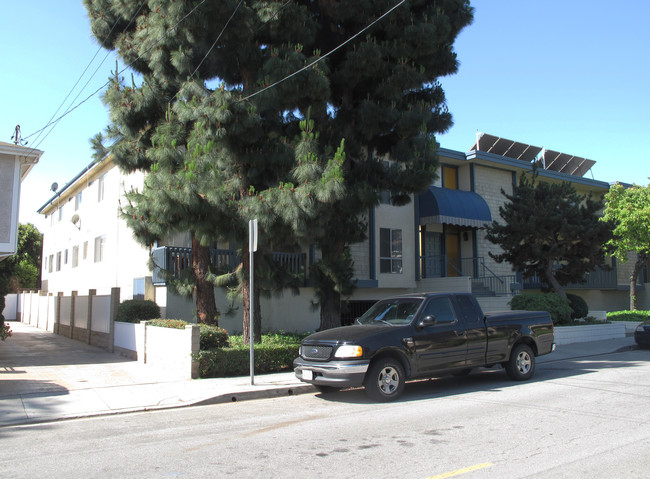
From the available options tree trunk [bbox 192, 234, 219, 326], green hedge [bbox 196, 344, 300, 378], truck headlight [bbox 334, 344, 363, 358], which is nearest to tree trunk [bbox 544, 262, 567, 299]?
green hedge [bbox 196, 344, 300, 378]

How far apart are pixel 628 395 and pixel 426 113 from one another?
7.28 metres

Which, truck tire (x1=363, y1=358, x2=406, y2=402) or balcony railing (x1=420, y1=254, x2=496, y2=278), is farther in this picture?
balcony railing (x1=420, y1=254, x2=496, y2=278)

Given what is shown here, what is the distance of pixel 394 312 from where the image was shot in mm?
9773

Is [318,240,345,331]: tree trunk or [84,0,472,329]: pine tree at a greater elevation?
[84,0,472,329]: pine tree

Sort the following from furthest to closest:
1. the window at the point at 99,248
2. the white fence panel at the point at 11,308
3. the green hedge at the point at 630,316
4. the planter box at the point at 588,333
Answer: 1. the white fence panel at the point at 11,308
2. the window at the point at 99,248
3. the green hedge at the point at 630,316
4. the planter box at the point at 588,333

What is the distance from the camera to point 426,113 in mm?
12844

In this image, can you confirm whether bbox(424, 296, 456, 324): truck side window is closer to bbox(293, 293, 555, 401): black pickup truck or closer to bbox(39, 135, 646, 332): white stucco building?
bbox(293, 293, 555, 401): black pickup truck

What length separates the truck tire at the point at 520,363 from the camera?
10484 millimetres

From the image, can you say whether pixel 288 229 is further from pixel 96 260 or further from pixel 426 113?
pixel 96 260

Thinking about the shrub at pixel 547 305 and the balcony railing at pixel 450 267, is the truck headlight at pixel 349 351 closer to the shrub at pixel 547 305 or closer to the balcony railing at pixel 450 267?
the shrub at pixel 547 305

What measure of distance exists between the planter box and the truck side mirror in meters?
9.66

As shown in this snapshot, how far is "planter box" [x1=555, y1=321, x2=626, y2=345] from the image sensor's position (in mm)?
17156

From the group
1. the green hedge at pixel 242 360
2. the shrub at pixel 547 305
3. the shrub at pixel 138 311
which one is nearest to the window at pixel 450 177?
the shrub at pixel 547 305

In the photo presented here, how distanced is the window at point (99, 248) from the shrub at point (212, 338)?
1409 cm
